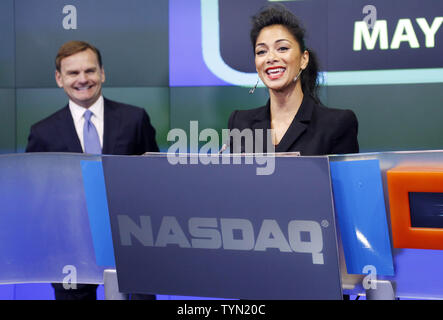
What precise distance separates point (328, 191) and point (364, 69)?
268cm

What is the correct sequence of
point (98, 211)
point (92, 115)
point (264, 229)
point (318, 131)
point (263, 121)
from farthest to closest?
1. point (92, 115)
2. point (263, 121)
3. point (318, 131)
4. point (98, 211)
5. point (264, 229)

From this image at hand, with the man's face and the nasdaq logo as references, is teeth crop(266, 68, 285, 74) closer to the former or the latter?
the nasdaq logo

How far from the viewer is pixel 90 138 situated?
3.15 metres

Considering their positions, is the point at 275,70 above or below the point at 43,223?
above

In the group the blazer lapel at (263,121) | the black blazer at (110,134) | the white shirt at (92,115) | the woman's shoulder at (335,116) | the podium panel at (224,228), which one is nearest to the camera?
the podium panel at (224,228)

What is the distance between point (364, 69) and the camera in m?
3.60

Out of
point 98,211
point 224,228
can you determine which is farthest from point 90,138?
point 224,228

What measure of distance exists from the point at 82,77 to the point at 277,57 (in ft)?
4.69

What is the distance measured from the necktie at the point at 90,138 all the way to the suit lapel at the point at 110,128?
60 millimetres

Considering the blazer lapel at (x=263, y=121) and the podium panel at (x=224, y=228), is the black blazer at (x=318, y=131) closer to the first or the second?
the blazer lapel at (x=263, y=121)

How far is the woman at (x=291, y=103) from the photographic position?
193cm

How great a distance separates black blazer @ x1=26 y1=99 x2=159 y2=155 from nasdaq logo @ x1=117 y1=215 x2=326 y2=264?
1876 millimetres

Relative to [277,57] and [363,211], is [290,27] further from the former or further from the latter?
[363,211]

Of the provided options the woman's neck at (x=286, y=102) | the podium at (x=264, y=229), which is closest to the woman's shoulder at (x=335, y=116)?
the woman's neck at (x=286, y=102)
